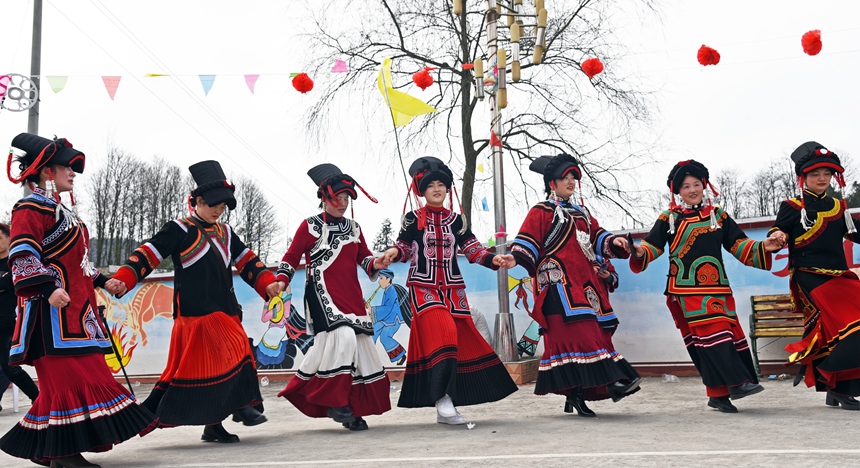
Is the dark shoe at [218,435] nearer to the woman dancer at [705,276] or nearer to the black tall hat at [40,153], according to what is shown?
the black tall hat at [40,153]

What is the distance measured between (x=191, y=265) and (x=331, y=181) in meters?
1.33

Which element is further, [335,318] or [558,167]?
[558,167]

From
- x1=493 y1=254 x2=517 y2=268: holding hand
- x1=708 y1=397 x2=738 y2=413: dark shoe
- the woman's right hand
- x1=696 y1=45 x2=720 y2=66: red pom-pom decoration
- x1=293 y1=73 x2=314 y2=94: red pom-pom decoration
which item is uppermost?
x1=293 y1=73 x2=314 y2=94: red pom-pom decoration

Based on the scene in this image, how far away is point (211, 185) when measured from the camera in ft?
17.9

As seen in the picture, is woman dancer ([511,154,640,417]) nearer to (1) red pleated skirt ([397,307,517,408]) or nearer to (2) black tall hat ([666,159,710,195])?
(1) red pleated skirt ([397,307,517,408])

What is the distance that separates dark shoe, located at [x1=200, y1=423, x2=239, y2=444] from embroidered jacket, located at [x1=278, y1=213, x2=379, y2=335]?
1.01 meters

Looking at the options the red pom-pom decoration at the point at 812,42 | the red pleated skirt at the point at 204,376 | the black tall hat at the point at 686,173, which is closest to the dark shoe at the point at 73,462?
the red pleated skirt at the point at 204,376

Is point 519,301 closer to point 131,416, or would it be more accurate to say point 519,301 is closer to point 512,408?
point 512,408

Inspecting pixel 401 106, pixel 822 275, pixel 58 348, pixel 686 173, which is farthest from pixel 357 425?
pixel 822 275

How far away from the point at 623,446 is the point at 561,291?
192 centimetres

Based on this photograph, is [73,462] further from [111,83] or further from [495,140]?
[111,83]

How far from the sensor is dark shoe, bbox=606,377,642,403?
5727mm

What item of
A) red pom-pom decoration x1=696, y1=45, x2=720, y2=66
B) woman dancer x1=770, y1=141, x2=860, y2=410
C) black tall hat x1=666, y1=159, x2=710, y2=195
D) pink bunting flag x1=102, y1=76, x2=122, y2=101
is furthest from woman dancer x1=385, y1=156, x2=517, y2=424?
pink bunting flag x1=102, y1=76, x2=122, y2=101

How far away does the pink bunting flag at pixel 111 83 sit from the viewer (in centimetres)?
1002
